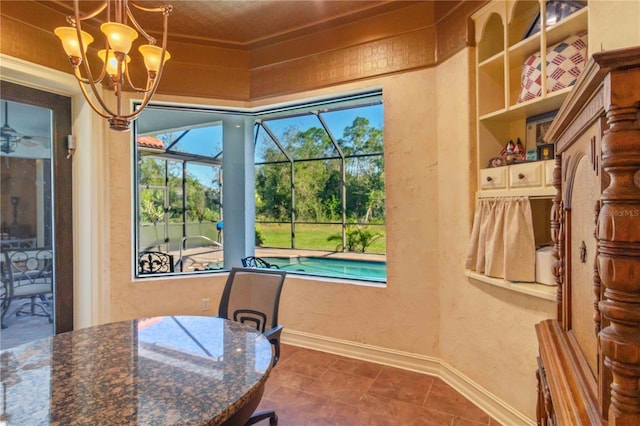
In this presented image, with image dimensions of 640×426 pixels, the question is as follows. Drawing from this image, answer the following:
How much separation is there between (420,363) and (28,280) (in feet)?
10.7

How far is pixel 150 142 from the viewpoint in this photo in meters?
3.34

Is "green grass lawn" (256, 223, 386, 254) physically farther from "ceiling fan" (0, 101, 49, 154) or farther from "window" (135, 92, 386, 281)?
"ceiling fan" (0, 101, 49, 154)

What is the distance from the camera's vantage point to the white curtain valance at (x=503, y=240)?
194 centimetres

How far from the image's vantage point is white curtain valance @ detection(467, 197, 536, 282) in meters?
1.94

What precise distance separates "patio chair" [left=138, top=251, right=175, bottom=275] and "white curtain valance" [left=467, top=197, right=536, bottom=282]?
2.92m

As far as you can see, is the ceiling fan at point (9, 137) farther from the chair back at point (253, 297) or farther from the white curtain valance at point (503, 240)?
the white curtain valance at point (503, 240)

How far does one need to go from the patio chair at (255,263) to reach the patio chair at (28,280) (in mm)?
1762

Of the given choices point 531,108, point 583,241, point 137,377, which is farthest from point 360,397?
point 531,108

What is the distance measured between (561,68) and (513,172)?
0.60m

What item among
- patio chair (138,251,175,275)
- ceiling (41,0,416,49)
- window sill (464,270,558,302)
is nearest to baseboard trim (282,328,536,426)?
window sill (464,270,558,302)

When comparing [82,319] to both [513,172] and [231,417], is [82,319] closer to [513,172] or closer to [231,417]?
[231,417]

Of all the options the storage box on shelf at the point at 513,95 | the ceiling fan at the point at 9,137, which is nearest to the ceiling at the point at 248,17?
the storage box on shelf at the point at 513,95

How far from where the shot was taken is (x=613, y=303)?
636 millimetres

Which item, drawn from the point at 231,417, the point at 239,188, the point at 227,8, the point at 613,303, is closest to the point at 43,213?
the point at 239,188
